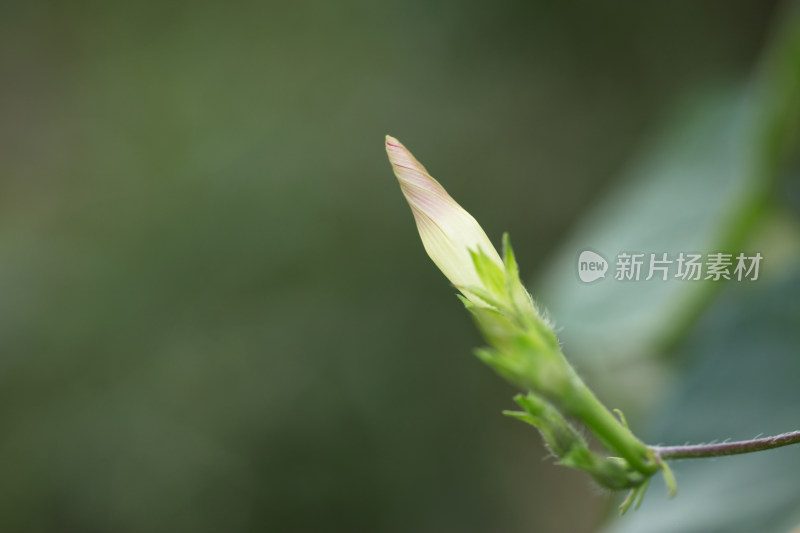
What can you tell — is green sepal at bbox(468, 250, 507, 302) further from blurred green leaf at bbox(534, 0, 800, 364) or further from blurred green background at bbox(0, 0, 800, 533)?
blurred green background at bbox(0, 0, 800, 533)

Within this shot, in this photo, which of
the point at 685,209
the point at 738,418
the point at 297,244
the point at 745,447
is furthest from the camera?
the point at 297,244

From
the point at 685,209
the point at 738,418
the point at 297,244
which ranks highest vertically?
the point at 685,209

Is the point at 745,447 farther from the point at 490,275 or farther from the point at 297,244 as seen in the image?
A: the point at 297,244

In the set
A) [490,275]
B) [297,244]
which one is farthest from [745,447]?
[297,244]

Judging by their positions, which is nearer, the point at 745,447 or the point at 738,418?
the point at 745,447

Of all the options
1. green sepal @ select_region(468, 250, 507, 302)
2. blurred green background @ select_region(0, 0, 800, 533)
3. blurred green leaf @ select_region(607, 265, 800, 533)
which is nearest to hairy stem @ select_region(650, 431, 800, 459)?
green sepal @ select_region(468, 250, 507, 302)

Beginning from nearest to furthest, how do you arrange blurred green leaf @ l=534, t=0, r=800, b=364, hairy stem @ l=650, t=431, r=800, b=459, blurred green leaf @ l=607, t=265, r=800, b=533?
1. hairy stem @ l=650, t=431, r=800, b=459
2. blurred green leaf @ l=607, t=265, r=800, b=533
3. blurred green leaf @ l=534, t=0, r=800, b=364

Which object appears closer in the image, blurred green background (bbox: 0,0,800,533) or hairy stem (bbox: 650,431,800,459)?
hairy stem (bbox: 650,431,800,459)

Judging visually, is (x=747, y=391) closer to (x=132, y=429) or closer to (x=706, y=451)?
(x=706, y=451)
